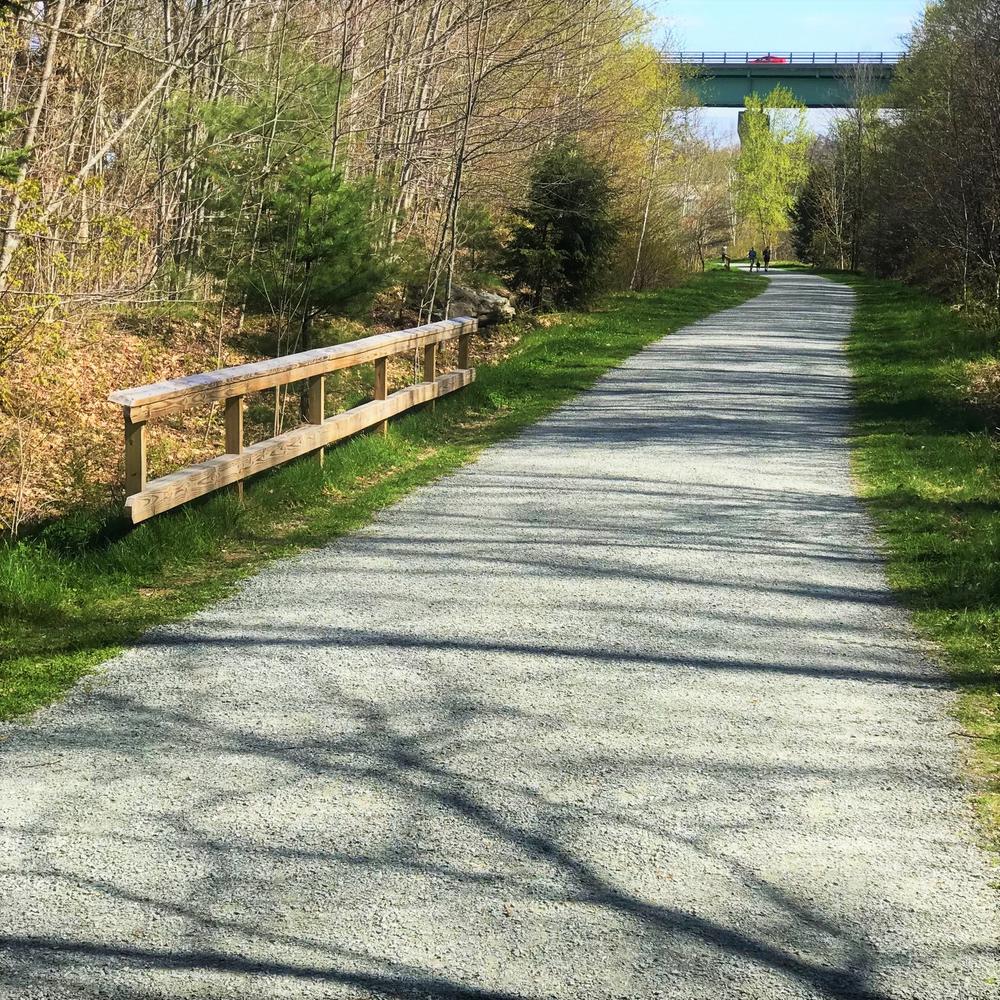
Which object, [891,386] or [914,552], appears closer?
[914,552]

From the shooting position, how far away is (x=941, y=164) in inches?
1041

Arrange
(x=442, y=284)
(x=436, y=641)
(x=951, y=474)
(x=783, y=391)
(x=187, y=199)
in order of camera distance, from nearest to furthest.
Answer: (x=436, y=641), (x=951, y=474), (x=783, y=391), (x=187, y=199), (x=442, y=284)

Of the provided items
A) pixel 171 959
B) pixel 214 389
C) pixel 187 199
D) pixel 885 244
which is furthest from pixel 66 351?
pixel 885 244

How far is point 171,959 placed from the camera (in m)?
3.25

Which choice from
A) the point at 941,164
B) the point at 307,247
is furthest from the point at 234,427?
the point at 941,164

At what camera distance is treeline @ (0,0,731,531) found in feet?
40.2

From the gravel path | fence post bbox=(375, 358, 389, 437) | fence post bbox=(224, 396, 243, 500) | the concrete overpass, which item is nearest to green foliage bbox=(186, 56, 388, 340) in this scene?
fence post bbox=(375, 358, 389, 437)

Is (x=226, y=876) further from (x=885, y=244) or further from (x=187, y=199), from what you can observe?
(x=885, y=244)

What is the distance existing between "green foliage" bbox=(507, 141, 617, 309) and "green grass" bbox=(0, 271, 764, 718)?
11.8 metres

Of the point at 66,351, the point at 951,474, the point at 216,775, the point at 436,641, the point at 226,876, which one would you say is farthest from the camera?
the point at 66,351

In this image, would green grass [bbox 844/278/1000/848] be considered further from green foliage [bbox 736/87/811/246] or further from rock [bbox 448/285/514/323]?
green foliage [bbox 736/87/811/246]

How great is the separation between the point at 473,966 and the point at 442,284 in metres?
20.1

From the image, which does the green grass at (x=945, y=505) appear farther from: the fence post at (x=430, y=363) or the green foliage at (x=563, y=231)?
the green foliage at (x=563, y=231)

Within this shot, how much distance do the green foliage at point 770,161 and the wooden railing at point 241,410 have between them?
77.2 metres
